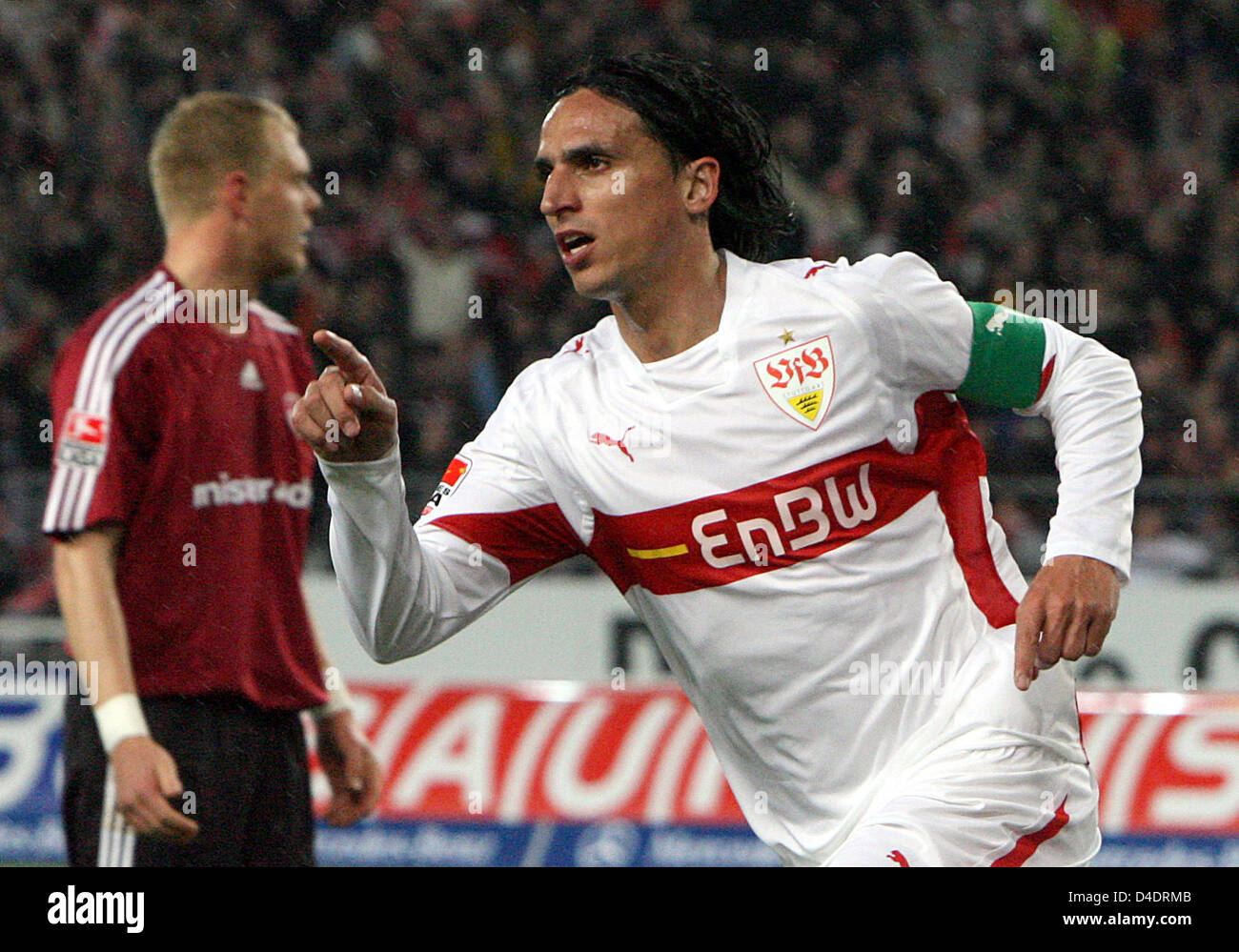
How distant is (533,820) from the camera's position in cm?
763

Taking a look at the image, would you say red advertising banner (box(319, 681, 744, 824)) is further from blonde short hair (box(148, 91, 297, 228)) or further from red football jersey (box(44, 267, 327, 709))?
blonde short hair (box(148, 91, 297, 228))

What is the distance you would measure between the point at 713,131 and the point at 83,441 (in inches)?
63.5

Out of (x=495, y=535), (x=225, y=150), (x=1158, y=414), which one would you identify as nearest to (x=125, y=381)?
(x=225, y=150)

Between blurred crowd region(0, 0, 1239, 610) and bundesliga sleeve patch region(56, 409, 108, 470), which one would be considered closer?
bundesliga sleeve patch region(56, 409, 108, 470)

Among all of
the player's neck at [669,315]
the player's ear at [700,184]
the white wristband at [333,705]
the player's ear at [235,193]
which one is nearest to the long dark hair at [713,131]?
the player's ear at [700,184]

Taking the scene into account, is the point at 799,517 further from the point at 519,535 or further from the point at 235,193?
the point at 235,193

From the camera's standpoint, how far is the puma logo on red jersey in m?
3.42

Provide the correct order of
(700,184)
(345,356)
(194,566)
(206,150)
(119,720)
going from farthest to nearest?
(206,150) → (194,566) → (119,720) → (700,184) → (345,356)

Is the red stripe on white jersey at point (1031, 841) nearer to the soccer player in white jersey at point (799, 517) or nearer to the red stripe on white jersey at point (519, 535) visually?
the soccer player in white jersey at point (799, 517)

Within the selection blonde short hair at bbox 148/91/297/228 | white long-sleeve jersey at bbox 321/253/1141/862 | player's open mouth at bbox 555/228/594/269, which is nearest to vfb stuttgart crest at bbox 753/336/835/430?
white long-sleeve jersey at bbox 321/253/1141/862

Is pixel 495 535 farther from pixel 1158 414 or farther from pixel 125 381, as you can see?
pixel 1158 414

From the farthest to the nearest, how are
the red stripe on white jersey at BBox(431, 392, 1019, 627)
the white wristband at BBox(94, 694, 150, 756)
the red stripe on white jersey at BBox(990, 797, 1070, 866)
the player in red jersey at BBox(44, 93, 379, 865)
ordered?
the player in red jersey at BBox(44, 93, 379, 865), the white wristband at BBox(94, 694, 150, 756), the red stripe on white jersey at BBox(431, 392, 1019, 627), the red stripe on white jersey at BBox(990, 797, 1070, 866)

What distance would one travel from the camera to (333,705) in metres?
4.52

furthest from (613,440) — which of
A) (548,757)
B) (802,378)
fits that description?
(548,757)
